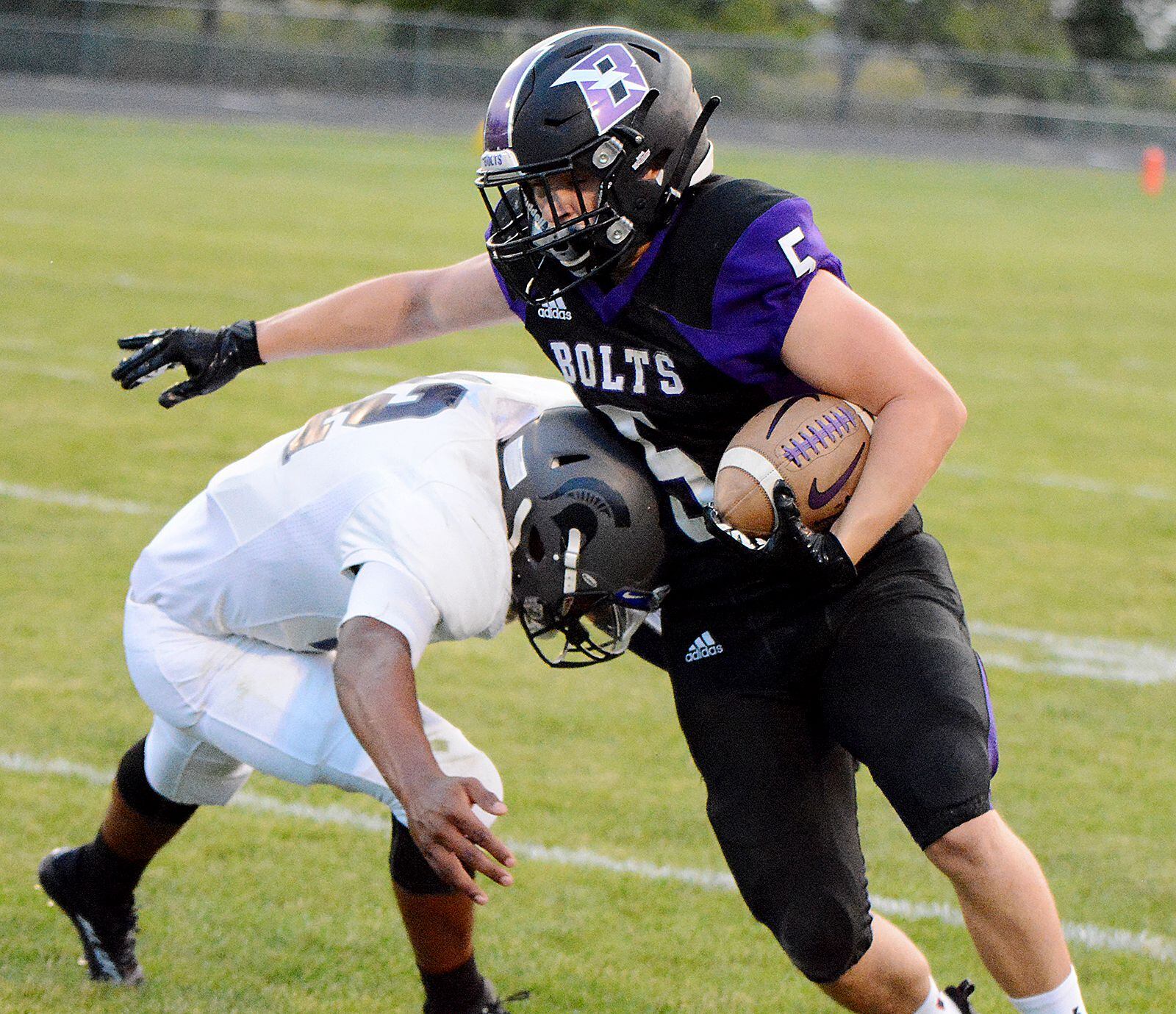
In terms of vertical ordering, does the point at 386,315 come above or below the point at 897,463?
below

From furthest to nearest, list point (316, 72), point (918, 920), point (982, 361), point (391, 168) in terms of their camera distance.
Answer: point (316, 72)
point (391, 168)
point (982, 361)
point (918, 920)

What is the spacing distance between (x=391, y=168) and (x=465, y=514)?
57.2ft

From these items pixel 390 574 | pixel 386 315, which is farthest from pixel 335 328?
pixel 390 574

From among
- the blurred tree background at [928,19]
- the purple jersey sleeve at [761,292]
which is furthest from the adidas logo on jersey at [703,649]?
the blurred tree background at [928,19]

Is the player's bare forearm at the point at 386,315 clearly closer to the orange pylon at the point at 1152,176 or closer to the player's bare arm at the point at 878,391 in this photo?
the player's bare arm at the point at 878,391

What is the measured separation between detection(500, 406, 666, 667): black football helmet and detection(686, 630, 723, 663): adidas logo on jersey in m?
0.10

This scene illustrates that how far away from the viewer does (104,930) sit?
306 cm

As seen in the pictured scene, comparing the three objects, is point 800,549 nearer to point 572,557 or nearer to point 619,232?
point 572,557

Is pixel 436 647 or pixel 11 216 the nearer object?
pixel 436 647

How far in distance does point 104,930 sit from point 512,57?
2670 centimetres

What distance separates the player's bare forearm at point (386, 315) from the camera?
10.3 ft

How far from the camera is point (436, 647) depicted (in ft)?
16.1

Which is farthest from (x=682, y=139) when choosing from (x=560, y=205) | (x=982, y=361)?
(x=982, y=361)

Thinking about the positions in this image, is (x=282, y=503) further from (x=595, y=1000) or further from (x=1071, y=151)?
(x=1071, y=151)
